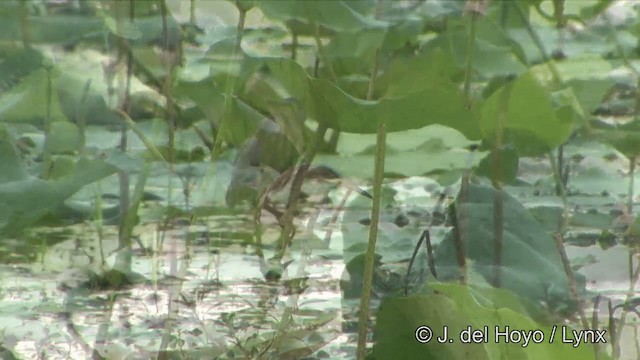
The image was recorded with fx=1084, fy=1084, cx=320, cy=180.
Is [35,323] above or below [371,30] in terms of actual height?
below

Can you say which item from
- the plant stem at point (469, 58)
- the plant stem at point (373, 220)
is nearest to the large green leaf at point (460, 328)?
the plant stem at point (373, 220)

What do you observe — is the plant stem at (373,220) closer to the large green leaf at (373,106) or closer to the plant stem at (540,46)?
the large green leaf at (373,106)

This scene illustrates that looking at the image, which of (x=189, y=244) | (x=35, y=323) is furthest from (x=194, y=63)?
(x=35, y=323)

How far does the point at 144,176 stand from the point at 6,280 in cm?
14

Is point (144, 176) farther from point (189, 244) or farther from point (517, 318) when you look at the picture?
point (517, 318)

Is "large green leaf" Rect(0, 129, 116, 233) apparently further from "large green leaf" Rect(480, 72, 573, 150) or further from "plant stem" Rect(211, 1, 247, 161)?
"large green leaf" Rect(480, 72, 573, 150)

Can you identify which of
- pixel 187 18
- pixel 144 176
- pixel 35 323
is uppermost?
pixel 187 18

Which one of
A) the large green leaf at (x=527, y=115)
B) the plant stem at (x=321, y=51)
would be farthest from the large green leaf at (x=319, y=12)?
the large green leaf at (x=527, y=115)

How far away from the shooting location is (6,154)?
0.79m

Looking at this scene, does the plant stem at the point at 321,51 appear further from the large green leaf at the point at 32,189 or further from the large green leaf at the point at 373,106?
the large green leaf at the point at 32,189

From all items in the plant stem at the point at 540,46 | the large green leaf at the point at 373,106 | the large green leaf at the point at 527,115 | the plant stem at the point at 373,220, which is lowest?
the plant stem at the point at 373,220

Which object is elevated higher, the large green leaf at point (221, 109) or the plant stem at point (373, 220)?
the large green leaf at point (221, 109)

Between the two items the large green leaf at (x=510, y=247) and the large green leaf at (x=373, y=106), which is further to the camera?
the large green leaf at (x=510, y=247)

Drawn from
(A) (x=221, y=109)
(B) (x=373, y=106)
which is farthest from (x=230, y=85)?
(B) (x=373, y=106)
